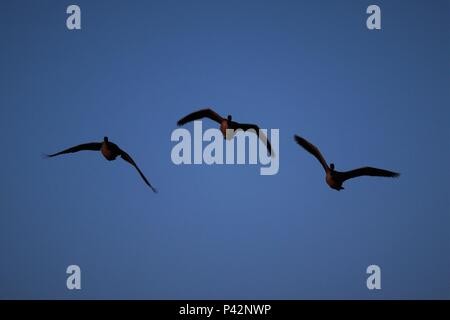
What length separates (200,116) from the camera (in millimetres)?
5559

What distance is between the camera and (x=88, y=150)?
5812 millimetres

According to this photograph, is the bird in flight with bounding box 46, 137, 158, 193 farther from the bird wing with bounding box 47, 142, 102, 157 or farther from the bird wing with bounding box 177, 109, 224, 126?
the bird wing with bounding box 177, 109, 224, 126

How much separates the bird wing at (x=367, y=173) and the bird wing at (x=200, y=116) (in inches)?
64.2

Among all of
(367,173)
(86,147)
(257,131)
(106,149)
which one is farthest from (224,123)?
(367,173)

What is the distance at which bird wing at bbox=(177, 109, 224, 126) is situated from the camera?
5535 mm

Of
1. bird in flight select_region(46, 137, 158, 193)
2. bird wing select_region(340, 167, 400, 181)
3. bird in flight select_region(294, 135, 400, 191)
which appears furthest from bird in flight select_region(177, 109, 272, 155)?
bird wing select_region(340, 167, 400, 181)

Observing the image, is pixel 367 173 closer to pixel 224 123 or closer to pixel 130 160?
pixel 224 123

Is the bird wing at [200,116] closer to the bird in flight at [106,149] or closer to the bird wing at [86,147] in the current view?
the bird in flight at [106,149]

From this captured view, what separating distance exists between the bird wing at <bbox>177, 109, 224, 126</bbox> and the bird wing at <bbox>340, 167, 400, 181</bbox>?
1631 mm

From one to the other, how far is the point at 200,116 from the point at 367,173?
6.84 ft
